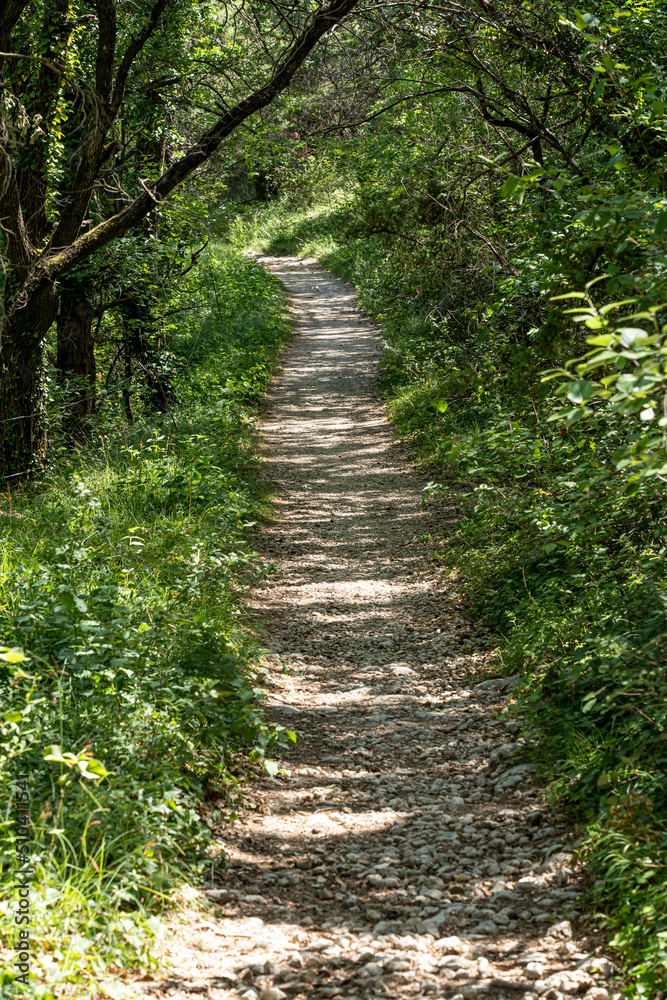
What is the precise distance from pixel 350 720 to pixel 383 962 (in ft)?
6.45

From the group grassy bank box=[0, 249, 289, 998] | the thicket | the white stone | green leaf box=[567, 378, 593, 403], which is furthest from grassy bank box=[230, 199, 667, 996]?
grassy bank box=[0, 249, 289, 998]

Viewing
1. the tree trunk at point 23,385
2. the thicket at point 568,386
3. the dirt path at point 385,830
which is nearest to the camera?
the dirt path at point 385,830

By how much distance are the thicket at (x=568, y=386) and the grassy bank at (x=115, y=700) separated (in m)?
1.61

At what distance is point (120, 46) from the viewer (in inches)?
343

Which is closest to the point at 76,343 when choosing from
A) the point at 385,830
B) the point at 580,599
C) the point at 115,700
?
the point at 115,700

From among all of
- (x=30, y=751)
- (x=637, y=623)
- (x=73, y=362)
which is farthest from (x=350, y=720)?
(x=73, y=362)

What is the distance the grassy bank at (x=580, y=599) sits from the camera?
284cm

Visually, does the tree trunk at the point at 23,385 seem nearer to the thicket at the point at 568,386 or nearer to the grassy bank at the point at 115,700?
the grassy bank at the point at 115,700

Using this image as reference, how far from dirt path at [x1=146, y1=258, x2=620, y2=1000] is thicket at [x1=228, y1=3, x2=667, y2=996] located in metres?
0.25

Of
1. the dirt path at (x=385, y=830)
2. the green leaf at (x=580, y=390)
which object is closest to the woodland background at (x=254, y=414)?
the green leaf at (x=580, y=390)

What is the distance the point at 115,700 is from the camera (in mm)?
3387

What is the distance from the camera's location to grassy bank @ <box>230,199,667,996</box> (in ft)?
9.33

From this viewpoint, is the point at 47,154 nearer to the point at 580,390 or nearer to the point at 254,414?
the point at 254,414

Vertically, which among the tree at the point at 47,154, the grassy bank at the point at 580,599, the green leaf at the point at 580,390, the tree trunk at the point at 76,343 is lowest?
the grassy bank at the point at 580,599
